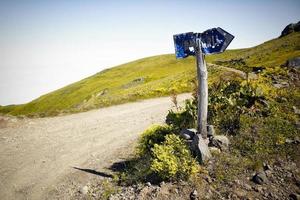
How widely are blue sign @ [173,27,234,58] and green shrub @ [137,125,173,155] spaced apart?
3.44 metres

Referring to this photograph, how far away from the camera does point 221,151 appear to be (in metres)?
9.28

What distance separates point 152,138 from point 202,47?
13.8 feet

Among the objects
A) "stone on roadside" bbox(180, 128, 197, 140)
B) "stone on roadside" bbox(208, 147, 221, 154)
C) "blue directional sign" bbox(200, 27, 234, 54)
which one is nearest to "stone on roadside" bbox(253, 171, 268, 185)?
"stone on roadside" bbox(208, 147, 221, 154)

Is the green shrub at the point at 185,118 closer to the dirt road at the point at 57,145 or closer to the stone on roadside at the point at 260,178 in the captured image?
the dirt road at the point at 57,145

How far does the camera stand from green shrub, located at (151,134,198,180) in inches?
327

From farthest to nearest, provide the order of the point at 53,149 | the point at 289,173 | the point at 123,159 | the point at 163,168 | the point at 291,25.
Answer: the point at 291,25 → the point at 53,149 → the point at 123,159 → the point at 163,168 → the point at 289,173

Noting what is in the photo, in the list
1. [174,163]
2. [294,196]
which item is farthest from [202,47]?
[294,196]

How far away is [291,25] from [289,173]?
9138 cm

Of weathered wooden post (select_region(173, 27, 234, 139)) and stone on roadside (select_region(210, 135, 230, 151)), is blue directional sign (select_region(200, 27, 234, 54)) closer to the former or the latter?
weathered wooden post (select_region(173, 27, 234, 139))

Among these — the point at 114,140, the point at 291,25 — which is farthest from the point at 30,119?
the point at 291,25

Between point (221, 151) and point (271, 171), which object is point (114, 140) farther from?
point (271, 171)

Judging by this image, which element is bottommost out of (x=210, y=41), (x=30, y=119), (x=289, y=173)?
(x=289, y=173)

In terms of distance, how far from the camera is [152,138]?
437 inches

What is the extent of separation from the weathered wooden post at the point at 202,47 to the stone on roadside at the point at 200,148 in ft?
1.72
